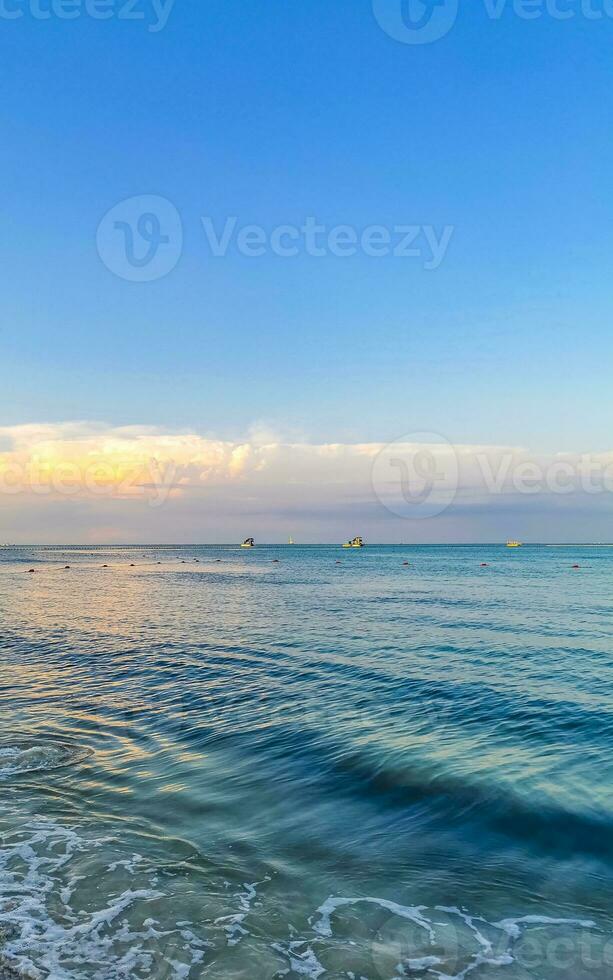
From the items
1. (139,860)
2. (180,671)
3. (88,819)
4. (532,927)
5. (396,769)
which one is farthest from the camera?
(180,671)

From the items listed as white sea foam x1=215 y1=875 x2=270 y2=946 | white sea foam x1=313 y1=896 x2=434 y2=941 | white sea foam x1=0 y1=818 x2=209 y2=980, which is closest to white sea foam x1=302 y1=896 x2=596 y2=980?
white sea foam x1=313 y1=896 x2=434 y2=941

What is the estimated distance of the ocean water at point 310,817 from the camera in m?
6.78

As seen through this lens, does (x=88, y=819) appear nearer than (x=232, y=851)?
No

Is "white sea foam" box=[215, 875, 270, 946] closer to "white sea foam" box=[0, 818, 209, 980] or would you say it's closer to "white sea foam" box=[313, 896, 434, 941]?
"white sea foam" box=[0, 818, 209, 980]

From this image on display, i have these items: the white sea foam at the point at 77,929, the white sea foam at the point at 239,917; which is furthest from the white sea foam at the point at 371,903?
the white sea foam at the point at 77,929

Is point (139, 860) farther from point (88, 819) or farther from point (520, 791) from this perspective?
point (520, 791)

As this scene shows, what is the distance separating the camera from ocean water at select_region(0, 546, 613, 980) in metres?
6.78

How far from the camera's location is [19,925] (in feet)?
22.7

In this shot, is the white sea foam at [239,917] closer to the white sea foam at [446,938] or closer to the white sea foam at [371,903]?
the white sea foam at [446,938]

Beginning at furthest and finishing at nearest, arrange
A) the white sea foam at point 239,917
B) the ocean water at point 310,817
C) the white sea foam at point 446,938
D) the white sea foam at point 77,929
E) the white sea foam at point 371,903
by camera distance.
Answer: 1. the white sea foam at point 371,903
2. the white sea foam at point 239,917
3. the ocean water at point 310,817
4. the white sea foam at point 446,938
5. the white sea foam at point 77,929

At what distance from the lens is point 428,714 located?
16641 mm

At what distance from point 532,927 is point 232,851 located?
4184 mm

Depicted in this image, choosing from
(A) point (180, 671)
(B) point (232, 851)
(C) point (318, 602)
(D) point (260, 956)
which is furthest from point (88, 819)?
(C) point (318, 602)

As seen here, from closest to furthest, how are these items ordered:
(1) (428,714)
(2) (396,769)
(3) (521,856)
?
(3) (521,856) → (2) (396,769) → (1) (428,714)
